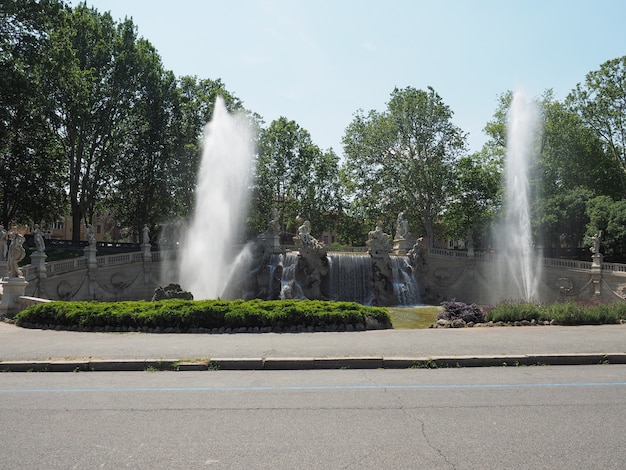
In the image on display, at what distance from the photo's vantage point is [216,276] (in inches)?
1411

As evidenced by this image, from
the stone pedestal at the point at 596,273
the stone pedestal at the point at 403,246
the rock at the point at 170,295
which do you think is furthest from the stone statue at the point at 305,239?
the stone pedestal at the point at 596,273

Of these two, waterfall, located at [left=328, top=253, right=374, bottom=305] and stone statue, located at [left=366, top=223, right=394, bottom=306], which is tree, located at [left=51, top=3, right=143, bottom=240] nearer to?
waterfall, located at [left=328, top=253, right=374, bottom=305]

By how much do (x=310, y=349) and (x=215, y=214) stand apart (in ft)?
91.5

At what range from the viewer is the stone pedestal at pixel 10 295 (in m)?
19.2

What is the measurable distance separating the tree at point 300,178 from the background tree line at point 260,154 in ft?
0.47

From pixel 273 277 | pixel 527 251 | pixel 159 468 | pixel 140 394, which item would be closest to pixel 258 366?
pixel 140 394

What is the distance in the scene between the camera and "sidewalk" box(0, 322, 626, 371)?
9844 millimetres

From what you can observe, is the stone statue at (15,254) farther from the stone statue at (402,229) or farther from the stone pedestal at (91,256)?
the stone statue at (402,229)

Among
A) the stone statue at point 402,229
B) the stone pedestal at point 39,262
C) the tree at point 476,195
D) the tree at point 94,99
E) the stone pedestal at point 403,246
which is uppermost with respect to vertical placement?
the tree at point 94,99

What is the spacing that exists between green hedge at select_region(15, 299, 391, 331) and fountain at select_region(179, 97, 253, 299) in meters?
18.9

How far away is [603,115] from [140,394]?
4879 cm

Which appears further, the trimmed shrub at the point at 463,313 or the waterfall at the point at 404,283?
the waterfall at the point at 404,283

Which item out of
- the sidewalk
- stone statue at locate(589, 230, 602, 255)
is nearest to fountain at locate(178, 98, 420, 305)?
stone statue at locate(589, 230, 602, 255)

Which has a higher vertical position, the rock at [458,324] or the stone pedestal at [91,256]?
the stone pedestal at [91,256]
